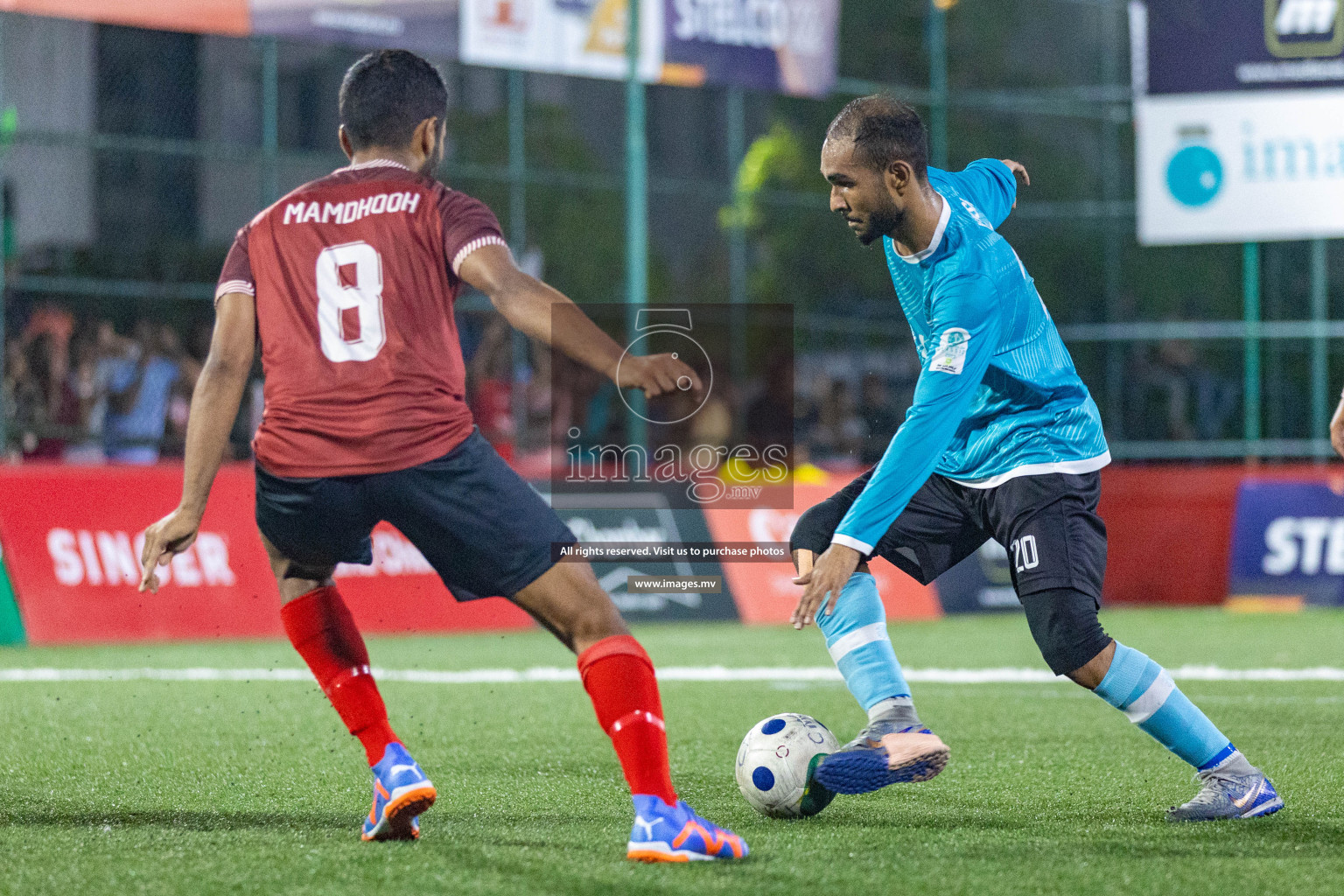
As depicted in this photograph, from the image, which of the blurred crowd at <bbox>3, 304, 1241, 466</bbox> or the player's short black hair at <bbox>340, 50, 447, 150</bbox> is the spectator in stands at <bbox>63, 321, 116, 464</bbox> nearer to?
the blurred crowd at <bbox>3, 304, 1241, 466</bbox>

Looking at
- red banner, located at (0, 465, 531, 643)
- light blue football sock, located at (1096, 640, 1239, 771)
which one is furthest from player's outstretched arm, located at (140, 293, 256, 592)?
red banner, located at (0, 465, 531, 643)

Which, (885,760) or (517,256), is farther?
(517,256)

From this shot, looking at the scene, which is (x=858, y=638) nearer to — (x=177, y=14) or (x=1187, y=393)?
(x=177, y=14)

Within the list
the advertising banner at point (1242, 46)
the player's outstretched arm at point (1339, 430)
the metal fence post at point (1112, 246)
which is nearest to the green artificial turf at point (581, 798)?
the player's outstretched arm at point (1339, 430)

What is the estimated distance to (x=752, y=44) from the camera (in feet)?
64.2

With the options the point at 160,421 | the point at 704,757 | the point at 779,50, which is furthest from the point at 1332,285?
the point at 704,757

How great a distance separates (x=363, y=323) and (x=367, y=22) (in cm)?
1312

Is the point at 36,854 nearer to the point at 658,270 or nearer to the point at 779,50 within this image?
the point at 779,50

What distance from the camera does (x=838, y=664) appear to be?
5.46 metres

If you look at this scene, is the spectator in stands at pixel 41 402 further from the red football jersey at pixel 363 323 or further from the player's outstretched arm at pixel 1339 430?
the player's outstretched arm at pixel 1339 430

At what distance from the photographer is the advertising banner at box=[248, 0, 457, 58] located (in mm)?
16422

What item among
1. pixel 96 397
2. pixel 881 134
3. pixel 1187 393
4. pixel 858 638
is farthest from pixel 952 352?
pixel 1187 393

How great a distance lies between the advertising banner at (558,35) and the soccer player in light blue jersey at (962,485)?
12.6m

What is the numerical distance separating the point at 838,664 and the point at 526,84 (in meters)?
25.8
